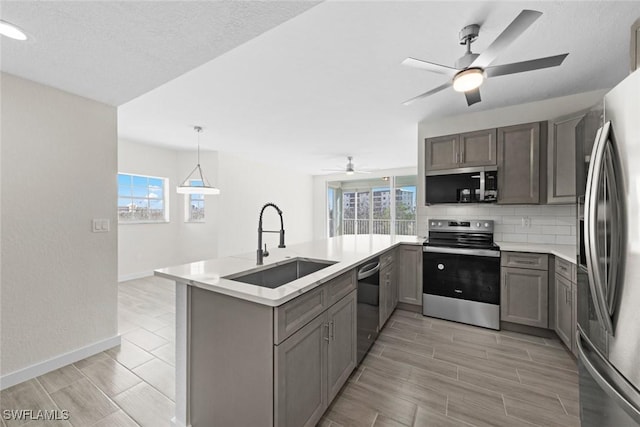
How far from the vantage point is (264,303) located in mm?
1138

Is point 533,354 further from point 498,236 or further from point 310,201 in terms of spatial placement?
point 310,201

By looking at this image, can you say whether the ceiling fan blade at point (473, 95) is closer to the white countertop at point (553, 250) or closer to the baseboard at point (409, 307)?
the white countertop at point (553, 250)

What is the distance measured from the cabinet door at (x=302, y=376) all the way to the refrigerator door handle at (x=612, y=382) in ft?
3.88

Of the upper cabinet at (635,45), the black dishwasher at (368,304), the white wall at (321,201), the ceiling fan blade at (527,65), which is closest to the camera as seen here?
the upper cabinet at (635,45)

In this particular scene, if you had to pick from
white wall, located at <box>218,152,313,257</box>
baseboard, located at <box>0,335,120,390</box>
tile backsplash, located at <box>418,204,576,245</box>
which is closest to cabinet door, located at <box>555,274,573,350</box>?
tile backsplash, located at <box>418,204,576,245</box>

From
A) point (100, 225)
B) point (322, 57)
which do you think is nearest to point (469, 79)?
point (322, 57)

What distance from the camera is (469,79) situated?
1.76m

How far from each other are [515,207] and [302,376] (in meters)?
3.27

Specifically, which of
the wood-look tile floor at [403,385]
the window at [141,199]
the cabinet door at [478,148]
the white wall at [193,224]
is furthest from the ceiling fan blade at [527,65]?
the window at [141,199]

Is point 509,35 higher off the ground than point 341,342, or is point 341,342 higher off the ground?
point 509,35

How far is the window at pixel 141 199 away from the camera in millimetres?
4661

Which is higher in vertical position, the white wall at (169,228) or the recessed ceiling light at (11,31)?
the recessed ceiling light at (11,31)

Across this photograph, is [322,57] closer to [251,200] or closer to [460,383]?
[460,383]

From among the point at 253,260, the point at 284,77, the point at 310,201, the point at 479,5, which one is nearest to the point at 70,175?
the point at 253,260
